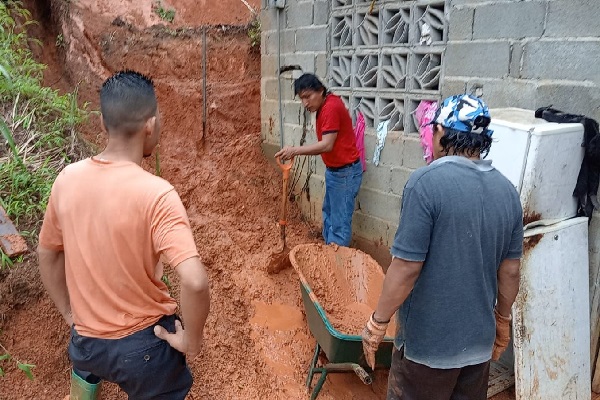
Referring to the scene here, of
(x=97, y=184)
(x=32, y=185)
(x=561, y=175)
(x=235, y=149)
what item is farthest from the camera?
(x=235, y=149)

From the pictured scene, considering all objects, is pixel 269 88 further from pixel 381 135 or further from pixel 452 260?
pixel 452 260

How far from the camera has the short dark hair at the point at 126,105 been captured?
1.66 meters

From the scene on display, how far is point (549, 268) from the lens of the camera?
2.75m

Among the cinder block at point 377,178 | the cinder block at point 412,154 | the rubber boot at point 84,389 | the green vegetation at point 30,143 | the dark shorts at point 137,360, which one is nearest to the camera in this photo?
the dark shorts at point 137,360

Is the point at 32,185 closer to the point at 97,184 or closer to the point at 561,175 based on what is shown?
the point at 97,184

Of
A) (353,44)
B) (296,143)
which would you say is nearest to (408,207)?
(353,44)

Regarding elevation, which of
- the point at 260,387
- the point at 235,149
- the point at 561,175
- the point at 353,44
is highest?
the point at 353,44

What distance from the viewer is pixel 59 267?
1.94 m

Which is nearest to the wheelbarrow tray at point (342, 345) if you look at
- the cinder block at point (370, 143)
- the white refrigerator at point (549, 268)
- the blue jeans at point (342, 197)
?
the white refrigerator at point (549, 268)

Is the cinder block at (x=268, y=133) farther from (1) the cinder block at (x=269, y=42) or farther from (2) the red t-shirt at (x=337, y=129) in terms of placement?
(2) the red t-shirt at (x=337, y=129)

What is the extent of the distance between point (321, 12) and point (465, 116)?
11.0 ft

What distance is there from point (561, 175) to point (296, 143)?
322 cm

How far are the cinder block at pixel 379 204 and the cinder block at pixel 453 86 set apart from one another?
1.04 metres

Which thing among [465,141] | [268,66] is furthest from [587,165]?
[268,66]
